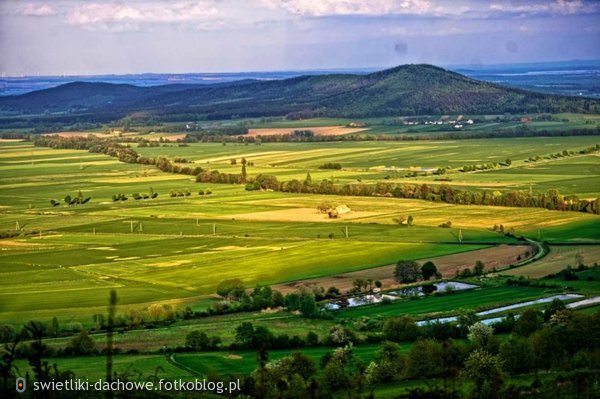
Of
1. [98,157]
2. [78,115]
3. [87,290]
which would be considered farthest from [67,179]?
[78,115]

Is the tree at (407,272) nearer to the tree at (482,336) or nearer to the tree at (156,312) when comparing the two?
the tree at (156,312)

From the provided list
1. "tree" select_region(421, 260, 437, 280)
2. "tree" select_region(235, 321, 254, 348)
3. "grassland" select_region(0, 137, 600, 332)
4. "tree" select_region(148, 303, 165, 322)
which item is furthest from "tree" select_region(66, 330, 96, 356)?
"tree" select_region(421, 260, 437, 280)

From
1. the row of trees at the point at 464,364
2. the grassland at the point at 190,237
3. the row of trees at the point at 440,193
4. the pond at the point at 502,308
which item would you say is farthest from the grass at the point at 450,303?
the row of trees at the point at 440,193

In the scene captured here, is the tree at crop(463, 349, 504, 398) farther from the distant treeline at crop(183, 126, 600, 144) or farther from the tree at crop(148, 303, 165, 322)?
the distant treeline at crop(183, 126, 600, 144)

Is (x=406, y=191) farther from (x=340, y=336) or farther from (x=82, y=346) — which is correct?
(x=82, y=346)

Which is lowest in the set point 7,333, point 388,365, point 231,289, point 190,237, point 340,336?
point 190,237

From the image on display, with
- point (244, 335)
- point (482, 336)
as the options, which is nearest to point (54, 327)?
point (244, 335)

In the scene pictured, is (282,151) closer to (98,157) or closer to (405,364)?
(98,157)
